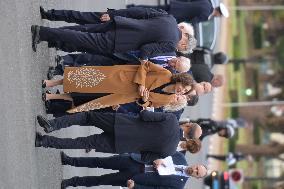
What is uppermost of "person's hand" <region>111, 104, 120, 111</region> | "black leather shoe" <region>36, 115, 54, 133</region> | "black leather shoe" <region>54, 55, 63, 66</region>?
"black leather shoe" <region>54, 55, 63, 66</region>

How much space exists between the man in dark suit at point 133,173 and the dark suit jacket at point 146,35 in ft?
5.32

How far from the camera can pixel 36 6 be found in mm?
8430

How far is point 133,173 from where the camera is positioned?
8.86 meters

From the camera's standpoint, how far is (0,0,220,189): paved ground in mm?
6895

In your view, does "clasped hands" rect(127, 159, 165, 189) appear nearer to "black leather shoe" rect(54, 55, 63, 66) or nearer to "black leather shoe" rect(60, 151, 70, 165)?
"black leather shoe" rect(60, 151, 70, 165)

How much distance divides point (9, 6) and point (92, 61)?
7.12 ft

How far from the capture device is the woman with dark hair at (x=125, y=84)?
7.76 meters

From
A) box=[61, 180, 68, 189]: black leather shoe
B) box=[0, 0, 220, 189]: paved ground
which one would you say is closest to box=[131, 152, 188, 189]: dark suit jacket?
box=[61, 180, 68, 189]: black leather shoe

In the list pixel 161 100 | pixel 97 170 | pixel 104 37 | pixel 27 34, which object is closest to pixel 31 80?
pixel 27 34

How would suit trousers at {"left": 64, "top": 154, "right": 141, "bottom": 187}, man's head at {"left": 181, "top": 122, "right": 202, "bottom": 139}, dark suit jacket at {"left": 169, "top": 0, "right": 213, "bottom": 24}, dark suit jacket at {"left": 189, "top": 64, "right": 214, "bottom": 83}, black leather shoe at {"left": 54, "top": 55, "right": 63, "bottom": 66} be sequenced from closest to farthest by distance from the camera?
man's head at {"left": 181, "top": 122, "right": 202, "bottom": 139} → suit trousers at {"left": 64, "top": 154, "right": 141, "bottom": 187} → black leather shoe at {"left": 54, "top": 55, "right": 63, "bottom": 66} → dark suit jacket at {"left": 169, "top": 0, "right": 213, "bottom": 24} → dark suit jacket at {"left": 189, "top": 64, "right": 214, "bottom": 83}

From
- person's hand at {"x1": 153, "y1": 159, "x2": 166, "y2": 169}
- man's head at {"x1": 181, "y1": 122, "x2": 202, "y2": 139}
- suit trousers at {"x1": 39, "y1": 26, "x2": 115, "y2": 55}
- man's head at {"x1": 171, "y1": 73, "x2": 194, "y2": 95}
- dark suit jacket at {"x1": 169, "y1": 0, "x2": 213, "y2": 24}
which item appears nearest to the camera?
man's head at {"x1": 171, "y1": 73, "x2": 194, "y2": 95}

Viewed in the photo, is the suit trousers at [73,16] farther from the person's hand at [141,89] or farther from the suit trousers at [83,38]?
the person's hand at [141,89]

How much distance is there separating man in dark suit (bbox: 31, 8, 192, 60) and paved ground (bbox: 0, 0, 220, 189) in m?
0.39

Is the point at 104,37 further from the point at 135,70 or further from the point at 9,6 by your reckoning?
the point at 9,6
